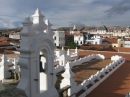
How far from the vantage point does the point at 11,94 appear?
1056 cm

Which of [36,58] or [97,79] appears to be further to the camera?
[97,79]

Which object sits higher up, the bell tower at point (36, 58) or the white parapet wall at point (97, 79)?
the bell tower at point (36, 58)

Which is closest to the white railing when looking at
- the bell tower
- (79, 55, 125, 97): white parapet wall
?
(79, 55, 125, 97): white parapet wall

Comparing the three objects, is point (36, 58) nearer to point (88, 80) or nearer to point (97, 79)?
point (88, 80)

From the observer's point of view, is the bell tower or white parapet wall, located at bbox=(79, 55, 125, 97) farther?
white parapet wall, located at bbox=(79, 55, 125, 97)

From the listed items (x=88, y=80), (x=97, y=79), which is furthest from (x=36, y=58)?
(x=97, y=79)

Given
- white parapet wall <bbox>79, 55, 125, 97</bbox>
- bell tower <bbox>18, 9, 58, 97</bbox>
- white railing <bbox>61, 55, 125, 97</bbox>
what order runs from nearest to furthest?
bell tower <bbox>18, 9, 58, 97</bbox>, white railing <bbox>61, 55, 125, 97</bbox>, white parapet wall <bbox>79, 55, 125, 97</bbox>

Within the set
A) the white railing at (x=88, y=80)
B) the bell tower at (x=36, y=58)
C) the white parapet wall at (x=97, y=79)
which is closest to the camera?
the bell tower at (x=36, y=58)

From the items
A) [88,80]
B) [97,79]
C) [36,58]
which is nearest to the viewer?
[36,58]

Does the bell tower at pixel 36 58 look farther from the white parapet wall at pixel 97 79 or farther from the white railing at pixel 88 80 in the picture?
the white parapet wall at pixel 97 79

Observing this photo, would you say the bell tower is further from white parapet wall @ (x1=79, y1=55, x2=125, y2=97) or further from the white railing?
white parapet wall @ (x1=79, y1=55, x2=125, y2=97)

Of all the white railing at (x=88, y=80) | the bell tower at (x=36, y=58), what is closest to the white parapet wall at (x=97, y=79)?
the white railing at (x=88, y=80)

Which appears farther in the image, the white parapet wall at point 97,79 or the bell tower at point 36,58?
the white parapet wall at point 97,79

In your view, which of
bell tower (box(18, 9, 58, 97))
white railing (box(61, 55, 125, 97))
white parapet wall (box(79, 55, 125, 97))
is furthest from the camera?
white parapet wall (box(79, 55, 125, 97))
